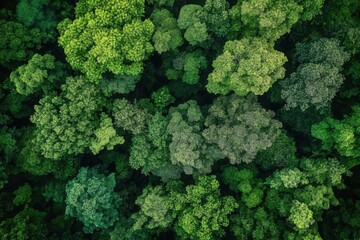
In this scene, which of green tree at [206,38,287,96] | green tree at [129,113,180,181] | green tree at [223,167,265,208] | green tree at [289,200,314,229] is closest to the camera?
green tree at [206,38,287,96]

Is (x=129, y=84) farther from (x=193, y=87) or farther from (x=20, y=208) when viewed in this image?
(x=20, y=208)

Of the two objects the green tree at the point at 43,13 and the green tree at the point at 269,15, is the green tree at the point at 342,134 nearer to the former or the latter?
the green tree at the point at 269,15

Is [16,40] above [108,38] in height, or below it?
below

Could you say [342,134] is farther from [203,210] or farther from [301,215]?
[203,210]

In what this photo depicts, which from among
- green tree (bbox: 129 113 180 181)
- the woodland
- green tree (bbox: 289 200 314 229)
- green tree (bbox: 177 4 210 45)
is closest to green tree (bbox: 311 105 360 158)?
the woodland

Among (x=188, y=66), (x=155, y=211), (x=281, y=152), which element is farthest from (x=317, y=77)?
(x=155, y=211)

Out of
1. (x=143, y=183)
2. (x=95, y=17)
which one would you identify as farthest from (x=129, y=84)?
(x=143, y=183)

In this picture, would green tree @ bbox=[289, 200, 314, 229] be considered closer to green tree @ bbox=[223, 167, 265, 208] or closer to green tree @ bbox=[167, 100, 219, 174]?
green tree @ bbox=[223, 167, 265, 208]
